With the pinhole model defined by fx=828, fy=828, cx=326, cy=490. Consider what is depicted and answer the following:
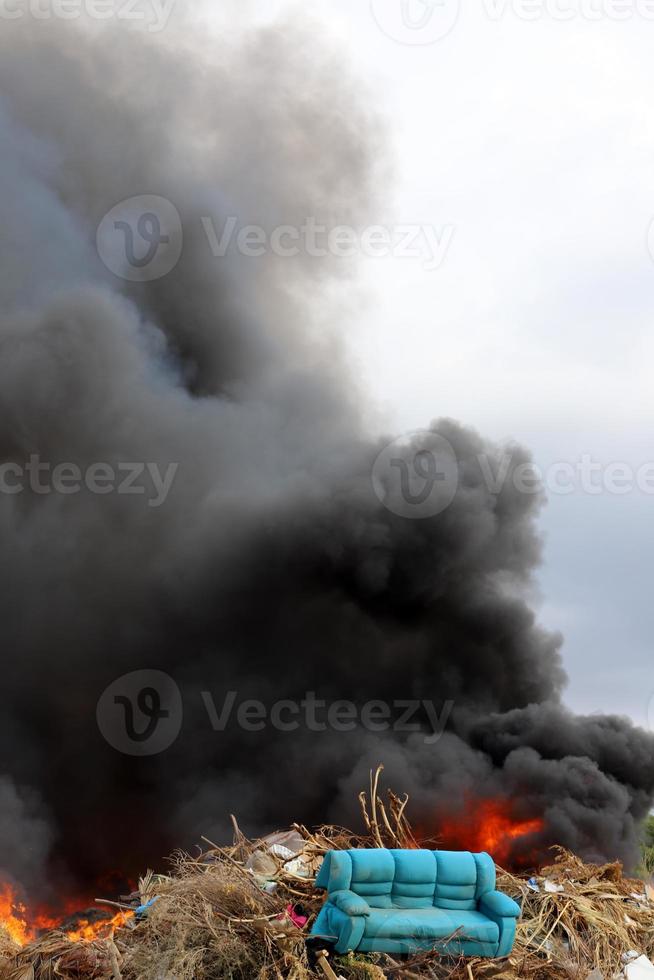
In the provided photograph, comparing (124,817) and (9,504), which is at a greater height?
(9,504)

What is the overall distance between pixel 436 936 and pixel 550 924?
232 cm

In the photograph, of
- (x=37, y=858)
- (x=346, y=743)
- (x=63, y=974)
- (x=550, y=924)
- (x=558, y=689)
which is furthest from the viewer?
(x=558, y=689)

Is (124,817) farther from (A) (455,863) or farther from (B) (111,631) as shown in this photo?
(A) (455,863)

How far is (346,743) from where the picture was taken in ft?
77.0

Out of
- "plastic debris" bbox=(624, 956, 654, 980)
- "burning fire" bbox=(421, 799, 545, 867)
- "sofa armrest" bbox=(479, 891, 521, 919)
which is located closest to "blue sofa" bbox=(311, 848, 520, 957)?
"sofa armrest" bbox=(479, 891, 521, 919)

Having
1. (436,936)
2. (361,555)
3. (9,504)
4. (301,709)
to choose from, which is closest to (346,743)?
(301,709)

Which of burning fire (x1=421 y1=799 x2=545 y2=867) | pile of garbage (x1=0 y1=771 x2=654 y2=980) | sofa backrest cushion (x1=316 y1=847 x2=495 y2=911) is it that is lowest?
burning fire (x1=421 y1=799 x2=545 y2=867)

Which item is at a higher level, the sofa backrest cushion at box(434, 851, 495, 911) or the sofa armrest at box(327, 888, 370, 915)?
the sofa backrest cushion at box(434, 851, 495, 911)

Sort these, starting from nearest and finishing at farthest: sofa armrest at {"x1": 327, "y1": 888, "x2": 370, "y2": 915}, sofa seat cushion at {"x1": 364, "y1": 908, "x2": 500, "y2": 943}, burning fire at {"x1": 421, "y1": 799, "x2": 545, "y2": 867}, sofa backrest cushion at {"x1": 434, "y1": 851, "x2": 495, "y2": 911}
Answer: sofa armrest at {"x1": 327, "y1": 888, "x2": 370, "y2": 915} < sofa seat cushion at {"x1": 364, "y1": 908, "x2": 500, "y2": 943} < sofa backrest cushion at {"x1": 434, "y1": 851, "x2": 495, "y2": 911} < burning fire at {"x1": 421, "y1": 799, "x2": 545, "y2": 867}

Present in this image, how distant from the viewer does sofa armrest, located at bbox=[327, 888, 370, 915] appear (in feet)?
23.6

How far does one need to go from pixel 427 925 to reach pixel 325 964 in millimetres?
1251

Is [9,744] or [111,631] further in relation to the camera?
[111,631]

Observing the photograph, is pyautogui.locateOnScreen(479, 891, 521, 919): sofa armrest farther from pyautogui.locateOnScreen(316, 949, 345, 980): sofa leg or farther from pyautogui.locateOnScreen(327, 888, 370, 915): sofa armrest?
pyautogui.locateOnScreen(316, 949, 345, 980): sofa leg

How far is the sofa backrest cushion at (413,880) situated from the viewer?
812cm
